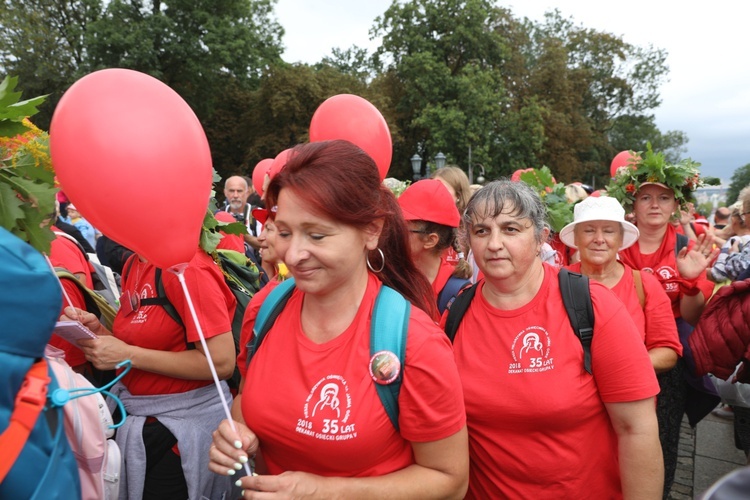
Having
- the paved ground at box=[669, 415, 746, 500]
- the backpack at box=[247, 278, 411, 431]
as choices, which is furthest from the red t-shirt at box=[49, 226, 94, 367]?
the paved ground at box=[669, 415, 746, 500]

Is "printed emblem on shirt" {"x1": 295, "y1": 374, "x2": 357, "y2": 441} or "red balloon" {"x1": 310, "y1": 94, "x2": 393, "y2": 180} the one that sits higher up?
"red balloon" {"x1": 310, "y1": 94, "x2": 393, "y2": 180}

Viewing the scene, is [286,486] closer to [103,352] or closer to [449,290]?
[103,352]

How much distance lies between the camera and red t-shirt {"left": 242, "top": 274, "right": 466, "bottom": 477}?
1604mm

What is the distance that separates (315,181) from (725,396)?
3.20 m

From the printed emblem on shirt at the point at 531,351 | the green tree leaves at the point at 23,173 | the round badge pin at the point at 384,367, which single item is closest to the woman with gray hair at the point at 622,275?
the printed emblem on shirt at the point at 531,351

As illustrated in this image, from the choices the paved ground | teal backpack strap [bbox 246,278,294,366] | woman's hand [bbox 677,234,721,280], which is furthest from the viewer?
the paved ground

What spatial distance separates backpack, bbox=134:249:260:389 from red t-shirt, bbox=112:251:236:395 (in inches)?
0.9

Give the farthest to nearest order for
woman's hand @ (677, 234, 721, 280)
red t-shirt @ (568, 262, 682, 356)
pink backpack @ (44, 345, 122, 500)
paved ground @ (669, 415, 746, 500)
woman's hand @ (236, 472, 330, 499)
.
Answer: paved ground @ (669, 415, 746, 500) → woman's hand @ (677, 234, 721, 280) → red t-shirt @ (568, 262, 682, 356) → woman's hand @ (236, 472, 330, 499) → pink backpack @ (44, 345, 122, 500)

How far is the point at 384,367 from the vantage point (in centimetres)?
161

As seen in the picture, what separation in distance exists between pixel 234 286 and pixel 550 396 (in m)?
1.60

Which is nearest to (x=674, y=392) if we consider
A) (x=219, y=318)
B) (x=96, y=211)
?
(x=219, y=318)

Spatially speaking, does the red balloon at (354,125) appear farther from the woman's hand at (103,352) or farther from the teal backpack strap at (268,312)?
the woman's hand at (103,352)

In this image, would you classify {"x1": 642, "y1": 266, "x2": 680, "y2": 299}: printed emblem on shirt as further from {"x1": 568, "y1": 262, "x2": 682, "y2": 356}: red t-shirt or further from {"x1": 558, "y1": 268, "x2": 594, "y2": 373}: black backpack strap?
{"x1": 558, "y1": 268, "x2": 594, "y2": 373}: black backpack strap

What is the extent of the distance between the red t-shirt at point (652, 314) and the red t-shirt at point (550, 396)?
94cm
